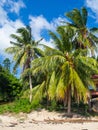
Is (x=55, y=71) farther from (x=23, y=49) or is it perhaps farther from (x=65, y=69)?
(x=23, y=49)

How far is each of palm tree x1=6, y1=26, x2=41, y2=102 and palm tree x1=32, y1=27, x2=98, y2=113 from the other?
7414 millimetres

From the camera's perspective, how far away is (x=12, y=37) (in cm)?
4469

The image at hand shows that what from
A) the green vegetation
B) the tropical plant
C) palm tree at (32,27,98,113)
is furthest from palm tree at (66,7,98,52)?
the tropical plant

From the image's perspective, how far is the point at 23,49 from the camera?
144 feet

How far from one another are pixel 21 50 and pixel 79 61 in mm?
12023

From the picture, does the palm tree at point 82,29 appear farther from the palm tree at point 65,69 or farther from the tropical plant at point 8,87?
the tropical plant at point 8,87

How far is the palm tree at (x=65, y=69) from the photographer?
111 ft

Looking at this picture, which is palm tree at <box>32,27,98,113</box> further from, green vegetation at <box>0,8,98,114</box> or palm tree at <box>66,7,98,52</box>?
palm tree at <box>66,7,98,52</box>

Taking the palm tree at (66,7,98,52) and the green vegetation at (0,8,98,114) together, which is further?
the palm tree at (66,7,98,52)

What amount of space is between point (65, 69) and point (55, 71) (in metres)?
1.67

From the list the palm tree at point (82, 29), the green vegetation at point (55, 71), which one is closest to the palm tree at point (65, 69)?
the green vegetation at point (55, 71)

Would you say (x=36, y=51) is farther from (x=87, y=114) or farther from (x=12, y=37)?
(x=87, y=114)

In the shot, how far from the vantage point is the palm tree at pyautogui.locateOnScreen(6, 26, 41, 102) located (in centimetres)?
4350

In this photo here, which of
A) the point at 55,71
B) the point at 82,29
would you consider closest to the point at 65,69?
the point at 55,71
